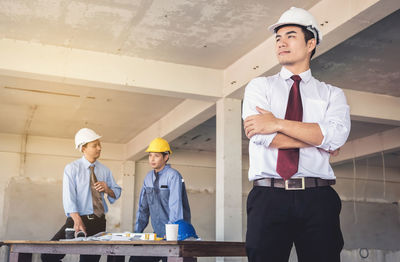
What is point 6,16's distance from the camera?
5.78 m

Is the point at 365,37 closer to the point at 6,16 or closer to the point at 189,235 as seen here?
the point at 189,235

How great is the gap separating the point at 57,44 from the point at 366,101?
485 centimetres

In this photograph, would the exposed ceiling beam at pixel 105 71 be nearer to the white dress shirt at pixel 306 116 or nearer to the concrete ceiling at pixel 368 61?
the concrete ceiling at pixel 368 61

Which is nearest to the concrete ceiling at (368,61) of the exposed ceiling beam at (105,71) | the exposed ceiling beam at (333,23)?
the exposed ceiling beam at (333,23)

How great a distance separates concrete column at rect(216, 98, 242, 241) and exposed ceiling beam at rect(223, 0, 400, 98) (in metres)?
0.60

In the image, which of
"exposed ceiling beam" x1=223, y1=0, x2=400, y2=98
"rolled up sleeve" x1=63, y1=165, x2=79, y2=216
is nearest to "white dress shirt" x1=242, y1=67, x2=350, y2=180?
"exposed ceiling beam" x1=223, y1=0, x2=400, y2=98

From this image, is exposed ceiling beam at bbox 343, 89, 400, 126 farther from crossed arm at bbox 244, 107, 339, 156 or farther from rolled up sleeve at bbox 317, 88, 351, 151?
crossed arm at bbox 244, 107, 339, 156

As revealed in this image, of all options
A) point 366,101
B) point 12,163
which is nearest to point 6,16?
point 366,101

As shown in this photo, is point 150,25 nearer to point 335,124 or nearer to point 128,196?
point 335,124

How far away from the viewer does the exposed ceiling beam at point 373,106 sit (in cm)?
811

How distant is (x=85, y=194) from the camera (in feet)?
17.4

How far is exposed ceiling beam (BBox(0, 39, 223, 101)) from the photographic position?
20.9ft

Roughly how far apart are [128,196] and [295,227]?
10.6 m

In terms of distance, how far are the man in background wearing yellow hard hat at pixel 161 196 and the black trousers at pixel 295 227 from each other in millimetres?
3238
